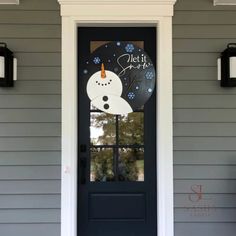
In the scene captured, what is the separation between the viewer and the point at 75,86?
3326 mm

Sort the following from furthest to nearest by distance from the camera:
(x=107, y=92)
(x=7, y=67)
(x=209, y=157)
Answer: (x=107, y=92), (x=209, y=157), (x=7, y=67)

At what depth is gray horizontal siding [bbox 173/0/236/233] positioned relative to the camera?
3291 mm

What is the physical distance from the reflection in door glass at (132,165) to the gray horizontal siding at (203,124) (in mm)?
334

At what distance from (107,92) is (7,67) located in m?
0.87

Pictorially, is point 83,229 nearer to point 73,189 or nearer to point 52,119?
point 73,189

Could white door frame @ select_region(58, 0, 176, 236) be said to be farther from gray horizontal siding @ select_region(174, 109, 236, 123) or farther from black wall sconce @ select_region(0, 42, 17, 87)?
black wall sconce @ select_region(0, 42, 17, 87)

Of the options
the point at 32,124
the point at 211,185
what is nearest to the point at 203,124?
the point at 211,185

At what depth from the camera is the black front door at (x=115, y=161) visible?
343 centimetres

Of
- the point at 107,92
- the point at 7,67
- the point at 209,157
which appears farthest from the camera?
the point at 107,92

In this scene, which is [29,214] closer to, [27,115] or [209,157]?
[27,115]

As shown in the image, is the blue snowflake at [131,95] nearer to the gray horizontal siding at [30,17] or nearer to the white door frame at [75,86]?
the white door frame at [75,86]

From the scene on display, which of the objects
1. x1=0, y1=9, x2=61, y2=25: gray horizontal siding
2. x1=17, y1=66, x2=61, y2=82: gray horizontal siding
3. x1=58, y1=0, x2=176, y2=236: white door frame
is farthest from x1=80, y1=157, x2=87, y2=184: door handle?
x1=0, y1=9, x2=61, y2=25: gray horizontal siding

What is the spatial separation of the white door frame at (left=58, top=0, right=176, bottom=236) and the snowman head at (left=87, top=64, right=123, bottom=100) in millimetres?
170

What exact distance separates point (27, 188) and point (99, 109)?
36.2 inches
